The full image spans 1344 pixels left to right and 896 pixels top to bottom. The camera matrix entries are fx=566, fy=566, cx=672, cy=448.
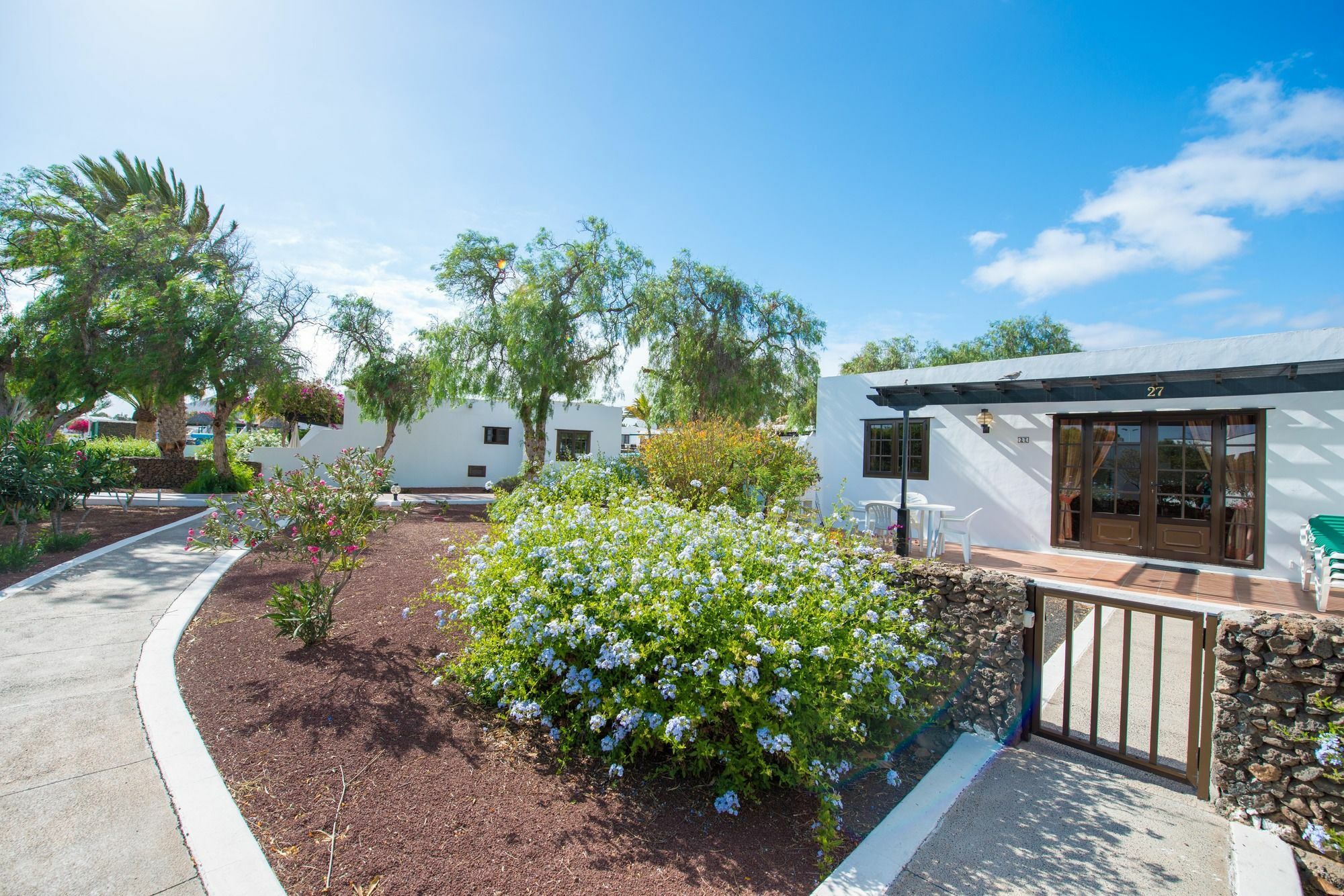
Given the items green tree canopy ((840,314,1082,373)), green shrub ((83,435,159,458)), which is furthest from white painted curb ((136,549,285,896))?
green tree canopy ((840,314,1082,373))

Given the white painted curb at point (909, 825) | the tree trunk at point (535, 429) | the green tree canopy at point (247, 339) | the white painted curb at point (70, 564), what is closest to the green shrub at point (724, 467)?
the white painted curb at point (909, 825)

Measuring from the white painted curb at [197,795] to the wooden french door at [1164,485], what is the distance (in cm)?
1002

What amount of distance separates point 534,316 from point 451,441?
747cm

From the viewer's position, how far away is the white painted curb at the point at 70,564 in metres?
5.49

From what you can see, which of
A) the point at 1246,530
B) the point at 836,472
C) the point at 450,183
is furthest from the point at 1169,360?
the point at 450,183

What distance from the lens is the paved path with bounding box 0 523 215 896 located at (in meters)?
2.01

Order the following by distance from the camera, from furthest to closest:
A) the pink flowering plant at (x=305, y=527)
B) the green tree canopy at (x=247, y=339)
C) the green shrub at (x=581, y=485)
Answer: the green tree canopy at (x=247, y=339), the green shrub at (x=581, y=485), the pink flowering plant at (x=305, y=527)

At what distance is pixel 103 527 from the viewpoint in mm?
9023

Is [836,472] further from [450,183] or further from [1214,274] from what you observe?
[1214,274]

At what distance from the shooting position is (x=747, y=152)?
934 centimetres

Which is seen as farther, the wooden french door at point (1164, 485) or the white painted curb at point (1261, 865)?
the wooden french door at point (1164, 485)

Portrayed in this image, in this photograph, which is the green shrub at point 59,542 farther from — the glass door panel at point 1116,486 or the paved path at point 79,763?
the glass door panel at point 1116,486

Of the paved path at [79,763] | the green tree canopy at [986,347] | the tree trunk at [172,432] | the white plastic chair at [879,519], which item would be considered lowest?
the paved path at [79,763]

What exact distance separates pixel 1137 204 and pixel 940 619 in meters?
9.78
